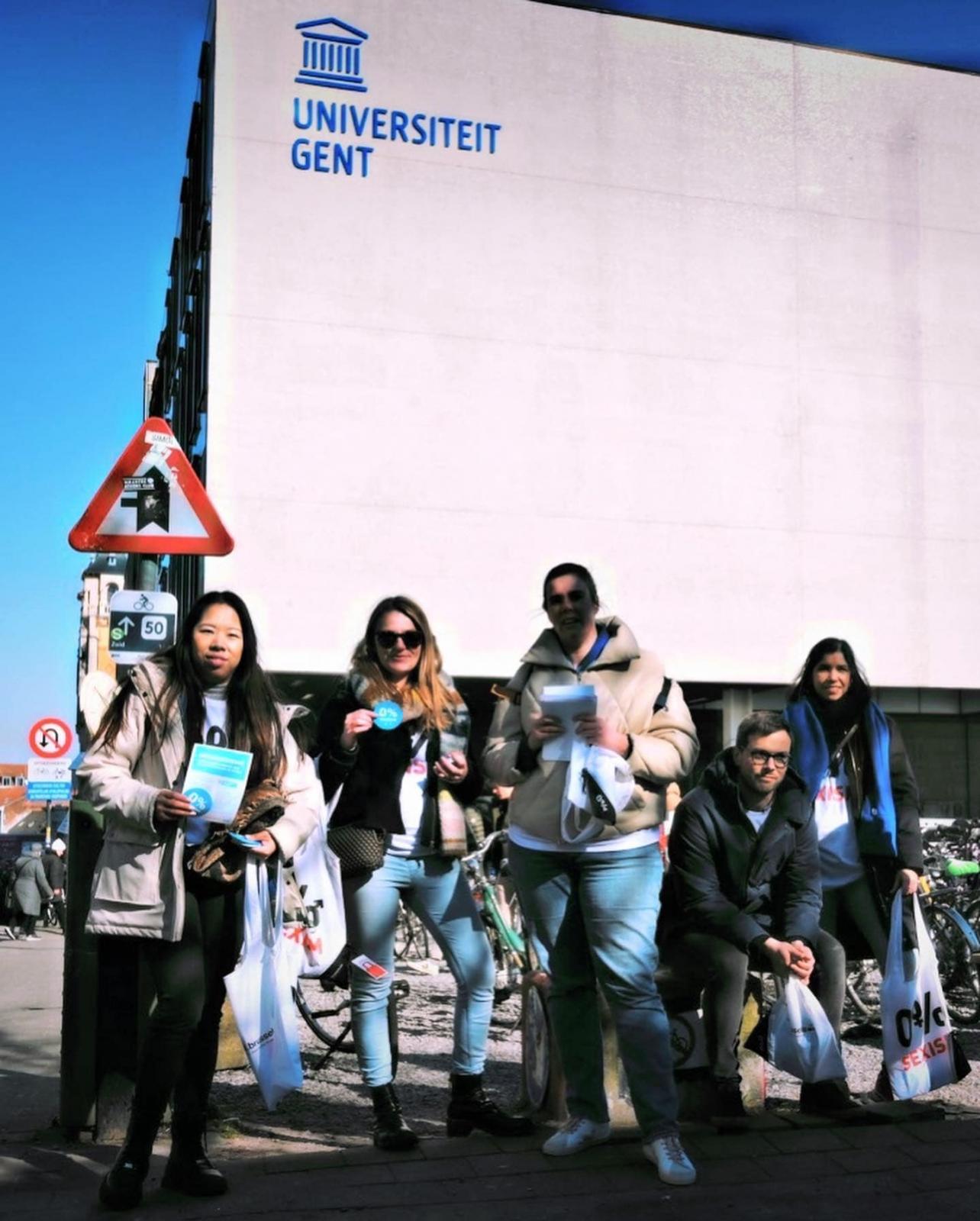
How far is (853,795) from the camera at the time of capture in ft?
17.7

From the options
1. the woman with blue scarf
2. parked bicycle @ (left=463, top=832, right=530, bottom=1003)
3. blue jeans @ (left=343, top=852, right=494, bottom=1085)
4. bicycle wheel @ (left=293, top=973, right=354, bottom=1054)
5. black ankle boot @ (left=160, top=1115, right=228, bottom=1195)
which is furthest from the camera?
parked bicycle @ (left=463, top=832, right=530, bottom=1003)

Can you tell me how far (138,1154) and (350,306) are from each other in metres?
20.9

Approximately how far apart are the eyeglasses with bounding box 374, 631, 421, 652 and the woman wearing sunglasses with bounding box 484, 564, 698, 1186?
389 millimetres

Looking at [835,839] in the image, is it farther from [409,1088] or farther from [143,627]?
[143,627]

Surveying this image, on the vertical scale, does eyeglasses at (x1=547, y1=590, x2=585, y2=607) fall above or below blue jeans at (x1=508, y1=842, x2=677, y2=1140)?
above

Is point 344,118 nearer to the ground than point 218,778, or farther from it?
farther from it

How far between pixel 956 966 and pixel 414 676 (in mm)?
4905

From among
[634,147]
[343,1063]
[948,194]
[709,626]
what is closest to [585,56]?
[634,147]

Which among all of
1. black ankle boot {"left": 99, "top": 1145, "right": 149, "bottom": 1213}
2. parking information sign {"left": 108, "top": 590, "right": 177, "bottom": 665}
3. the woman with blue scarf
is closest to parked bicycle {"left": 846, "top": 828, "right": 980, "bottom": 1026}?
the woman with blue scarf

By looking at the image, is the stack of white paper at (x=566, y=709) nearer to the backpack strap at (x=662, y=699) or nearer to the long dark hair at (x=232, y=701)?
the backpack strap at (x=662, y=699)

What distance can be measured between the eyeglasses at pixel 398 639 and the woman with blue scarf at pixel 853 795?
5.27ft

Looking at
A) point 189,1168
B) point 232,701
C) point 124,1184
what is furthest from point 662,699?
point 124,1184

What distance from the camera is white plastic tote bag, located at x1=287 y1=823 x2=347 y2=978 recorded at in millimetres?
4395

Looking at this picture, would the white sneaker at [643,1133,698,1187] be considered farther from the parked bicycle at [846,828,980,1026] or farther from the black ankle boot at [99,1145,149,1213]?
the parked bicycle at [846,828,980,1026]
